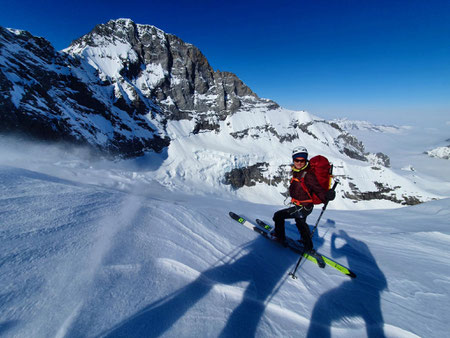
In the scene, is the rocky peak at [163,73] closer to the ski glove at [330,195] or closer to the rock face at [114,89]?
the rock face at [114,89]

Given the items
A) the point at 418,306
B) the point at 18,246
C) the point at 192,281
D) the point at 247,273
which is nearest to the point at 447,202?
the point at 418,306

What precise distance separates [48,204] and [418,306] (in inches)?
261

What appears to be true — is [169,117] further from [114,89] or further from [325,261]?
[325,261]

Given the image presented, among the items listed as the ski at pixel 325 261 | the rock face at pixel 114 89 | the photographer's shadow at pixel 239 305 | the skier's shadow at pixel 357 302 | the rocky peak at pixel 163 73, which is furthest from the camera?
the rocky peak at pixel 163 73

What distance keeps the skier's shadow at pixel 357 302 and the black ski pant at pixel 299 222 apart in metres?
1.02

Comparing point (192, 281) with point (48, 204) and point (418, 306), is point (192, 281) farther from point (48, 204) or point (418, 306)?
point (418, 306)

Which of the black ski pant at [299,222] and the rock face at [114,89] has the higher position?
the rock face at [114,89]

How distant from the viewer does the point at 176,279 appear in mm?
2691

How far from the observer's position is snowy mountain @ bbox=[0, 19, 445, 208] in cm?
5591

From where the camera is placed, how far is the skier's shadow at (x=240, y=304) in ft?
6.56

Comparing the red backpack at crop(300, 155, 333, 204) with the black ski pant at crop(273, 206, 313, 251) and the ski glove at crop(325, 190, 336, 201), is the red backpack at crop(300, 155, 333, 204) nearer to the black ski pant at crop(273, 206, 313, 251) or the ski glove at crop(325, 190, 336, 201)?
the ski glove at crop(325, 190, 336, 201)

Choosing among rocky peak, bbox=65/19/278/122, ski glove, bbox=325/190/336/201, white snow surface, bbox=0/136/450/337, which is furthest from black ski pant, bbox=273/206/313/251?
rocky peak, bbox=65/19/278/122

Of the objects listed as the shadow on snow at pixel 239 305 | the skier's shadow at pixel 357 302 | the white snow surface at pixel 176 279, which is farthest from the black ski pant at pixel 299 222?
the skier's shadow at pixel 357 302

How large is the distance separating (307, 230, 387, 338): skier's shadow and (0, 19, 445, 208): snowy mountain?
200 ft
